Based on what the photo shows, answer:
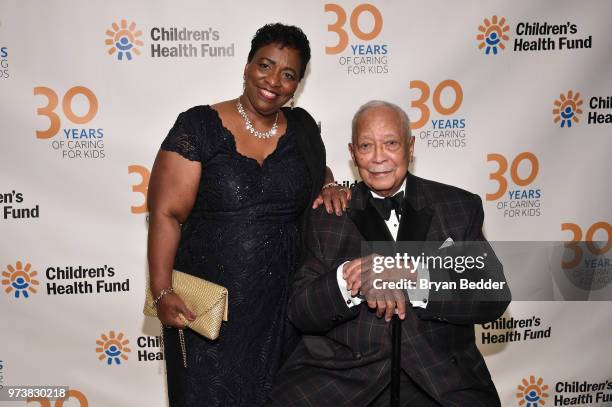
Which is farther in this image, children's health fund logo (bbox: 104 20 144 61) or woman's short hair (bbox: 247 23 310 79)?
children's health fund logo (bbox: 104 20 144 61)

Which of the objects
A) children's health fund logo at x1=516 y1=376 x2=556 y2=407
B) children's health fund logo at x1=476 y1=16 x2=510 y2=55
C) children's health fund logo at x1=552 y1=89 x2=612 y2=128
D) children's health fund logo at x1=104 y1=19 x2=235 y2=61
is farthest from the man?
children's health fund logo at x1=516 y1=376 x2=556 y2=407

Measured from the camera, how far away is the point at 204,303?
2414 millimetres

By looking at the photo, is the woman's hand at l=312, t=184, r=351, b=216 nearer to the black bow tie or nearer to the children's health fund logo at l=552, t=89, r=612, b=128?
the black bow tie

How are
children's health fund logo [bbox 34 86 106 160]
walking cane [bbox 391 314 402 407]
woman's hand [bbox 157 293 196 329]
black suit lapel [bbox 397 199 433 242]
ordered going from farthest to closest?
children's health fund logo [bbox 34 86 106 160] < woman's hand [bbox 157 293 196 329] < black suit lapel [bbox 397 199 433 242] < walking cane [bbox 391 314 402 407]

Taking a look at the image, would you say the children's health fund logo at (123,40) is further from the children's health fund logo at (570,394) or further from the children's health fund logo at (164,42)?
the children's health fund logo at (570,394)

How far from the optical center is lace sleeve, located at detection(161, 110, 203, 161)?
2.46 m

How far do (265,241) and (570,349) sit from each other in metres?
2.75

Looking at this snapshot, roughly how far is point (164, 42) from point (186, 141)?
4.71ft

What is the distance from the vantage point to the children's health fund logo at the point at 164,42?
3.61 meters

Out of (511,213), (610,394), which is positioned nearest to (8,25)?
(511,213)

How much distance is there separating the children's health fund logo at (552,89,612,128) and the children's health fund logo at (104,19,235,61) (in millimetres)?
2181

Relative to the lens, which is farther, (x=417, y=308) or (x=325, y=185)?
(x=325, y=185)

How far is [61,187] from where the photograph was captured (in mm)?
3660

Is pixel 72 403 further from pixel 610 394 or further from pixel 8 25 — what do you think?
pixel 610 394
